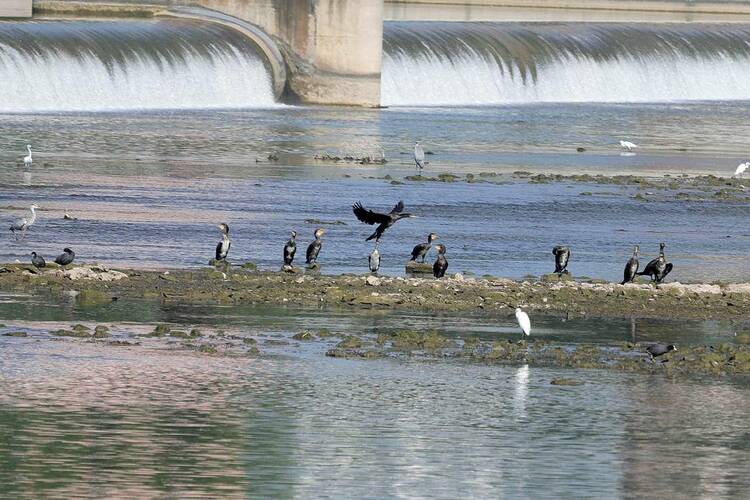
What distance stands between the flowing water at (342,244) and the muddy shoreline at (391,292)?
28.4 inches

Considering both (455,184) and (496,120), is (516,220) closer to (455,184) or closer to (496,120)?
(455,184)

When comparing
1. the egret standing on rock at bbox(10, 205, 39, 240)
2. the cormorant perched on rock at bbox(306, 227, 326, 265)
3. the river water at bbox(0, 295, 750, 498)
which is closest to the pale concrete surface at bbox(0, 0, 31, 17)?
the egret standing on rock at bbox(10, 205, 39, 240)

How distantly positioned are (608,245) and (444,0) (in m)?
44.6

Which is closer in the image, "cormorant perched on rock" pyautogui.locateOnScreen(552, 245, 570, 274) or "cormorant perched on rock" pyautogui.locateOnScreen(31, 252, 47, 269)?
"cormorant perched on rock" pyautogui.locateOnScreen(31, 252, 47, 269)

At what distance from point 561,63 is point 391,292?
50.5m

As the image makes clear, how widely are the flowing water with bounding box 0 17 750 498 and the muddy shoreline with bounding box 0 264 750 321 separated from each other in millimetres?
721

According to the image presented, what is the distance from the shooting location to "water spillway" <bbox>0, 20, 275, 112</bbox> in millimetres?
52312

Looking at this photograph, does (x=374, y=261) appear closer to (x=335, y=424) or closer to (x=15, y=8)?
(x=335, y=424)

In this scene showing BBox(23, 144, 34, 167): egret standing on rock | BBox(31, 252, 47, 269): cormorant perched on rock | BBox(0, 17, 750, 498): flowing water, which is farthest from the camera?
BBox(23, 144, 34, 167): egret standing on rock

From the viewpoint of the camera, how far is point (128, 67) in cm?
5481

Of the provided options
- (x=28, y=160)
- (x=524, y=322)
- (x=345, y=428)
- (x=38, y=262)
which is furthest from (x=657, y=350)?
(x=28, y=160)

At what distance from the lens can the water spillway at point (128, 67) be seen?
172 ft

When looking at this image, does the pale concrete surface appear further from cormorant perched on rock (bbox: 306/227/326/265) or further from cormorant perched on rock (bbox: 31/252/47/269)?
cormorant perched on rock (bbox: 31/252/47/269)

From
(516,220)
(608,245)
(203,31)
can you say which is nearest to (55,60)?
(203,31)
